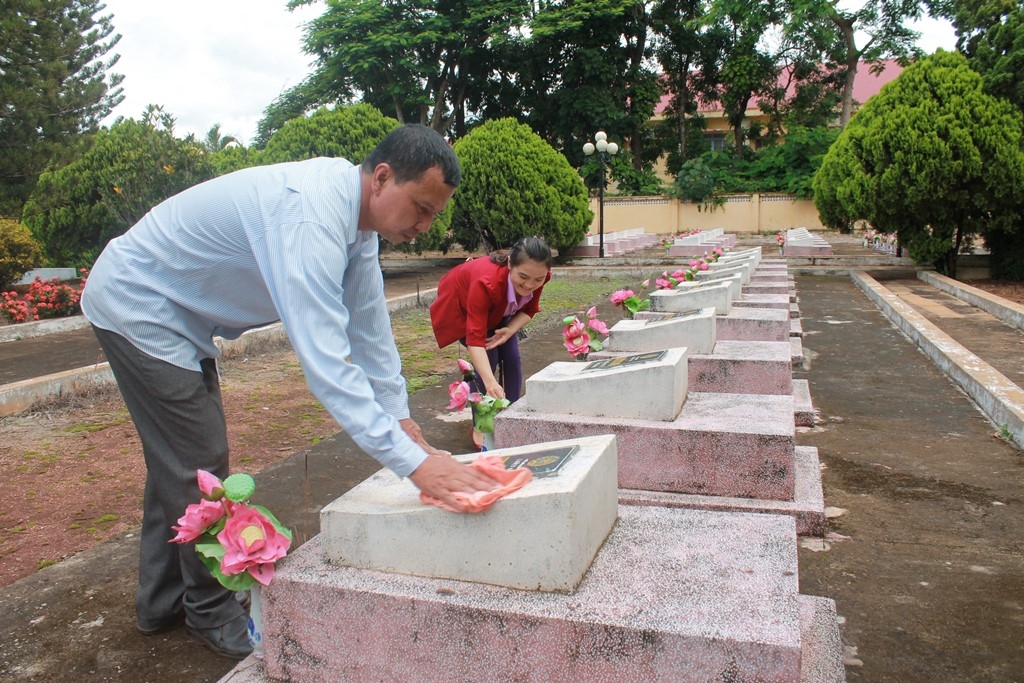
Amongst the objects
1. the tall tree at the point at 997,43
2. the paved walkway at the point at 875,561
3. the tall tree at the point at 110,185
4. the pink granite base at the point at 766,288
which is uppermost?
the tall tree at the point at 997,43

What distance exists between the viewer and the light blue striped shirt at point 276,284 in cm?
166

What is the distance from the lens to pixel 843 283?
44.9 feet

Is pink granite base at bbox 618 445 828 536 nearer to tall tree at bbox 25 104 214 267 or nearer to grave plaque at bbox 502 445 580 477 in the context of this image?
grave plaque at bbox 502 445 580 477

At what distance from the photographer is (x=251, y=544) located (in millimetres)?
1847

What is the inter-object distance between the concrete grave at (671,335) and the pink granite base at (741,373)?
86mm

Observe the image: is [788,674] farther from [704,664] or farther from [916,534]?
[916,534]

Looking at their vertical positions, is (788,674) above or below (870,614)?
above

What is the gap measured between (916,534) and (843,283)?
11688 mm

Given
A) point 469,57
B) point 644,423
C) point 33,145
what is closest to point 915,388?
point 644,423

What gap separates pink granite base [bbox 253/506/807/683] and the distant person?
0.97 feet

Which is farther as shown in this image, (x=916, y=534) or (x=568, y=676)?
(x=916, y=534)

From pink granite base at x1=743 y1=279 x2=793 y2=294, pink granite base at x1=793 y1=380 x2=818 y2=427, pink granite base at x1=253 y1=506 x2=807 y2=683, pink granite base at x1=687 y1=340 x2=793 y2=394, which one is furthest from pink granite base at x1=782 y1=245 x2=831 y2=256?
pink granite base at x1=253 y1=506 x2=807 y2=683

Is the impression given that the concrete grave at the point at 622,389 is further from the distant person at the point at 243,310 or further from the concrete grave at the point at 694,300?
the concrete grave at the point at 694,300

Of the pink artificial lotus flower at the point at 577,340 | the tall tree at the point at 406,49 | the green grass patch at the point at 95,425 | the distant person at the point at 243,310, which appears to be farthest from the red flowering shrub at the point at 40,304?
the tall tree at the point at 406,49
